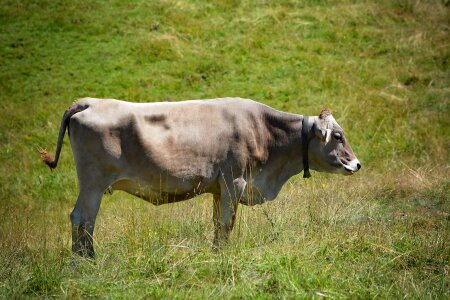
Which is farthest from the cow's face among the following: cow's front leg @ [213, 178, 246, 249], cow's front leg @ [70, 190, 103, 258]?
cow's front leg @ [70, 190, 103, 258]

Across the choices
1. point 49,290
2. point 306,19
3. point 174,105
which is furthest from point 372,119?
point 49,290

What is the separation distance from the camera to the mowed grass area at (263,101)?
7465 millimetres

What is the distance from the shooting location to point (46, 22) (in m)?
22.4

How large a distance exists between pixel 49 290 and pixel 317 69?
1465cm

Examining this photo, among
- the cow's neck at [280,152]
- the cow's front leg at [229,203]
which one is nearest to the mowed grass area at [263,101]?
the cow's front leg at [229,203]

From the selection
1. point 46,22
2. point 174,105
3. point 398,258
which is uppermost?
point 174,105

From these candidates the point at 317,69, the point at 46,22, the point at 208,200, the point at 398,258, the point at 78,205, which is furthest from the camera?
the point at 46,22

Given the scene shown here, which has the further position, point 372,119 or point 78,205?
point 372,119

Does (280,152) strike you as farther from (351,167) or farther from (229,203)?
(229,203)

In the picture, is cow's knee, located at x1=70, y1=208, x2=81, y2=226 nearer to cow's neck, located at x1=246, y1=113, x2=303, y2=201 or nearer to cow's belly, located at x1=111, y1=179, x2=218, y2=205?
cow's belly, located at x1=111, y1=179, x2=218, y2=205

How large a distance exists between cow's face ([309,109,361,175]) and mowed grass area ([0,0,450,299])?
553mm

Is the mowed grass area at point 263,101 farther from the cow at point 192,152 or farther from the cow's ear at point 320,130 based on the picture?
the cow's ear at point 320,130

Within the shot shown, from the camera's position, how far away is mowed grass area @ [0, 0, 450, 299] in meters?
7.46

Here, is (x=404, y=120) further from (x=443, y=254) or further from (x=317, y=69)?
(x=443, y=254)
